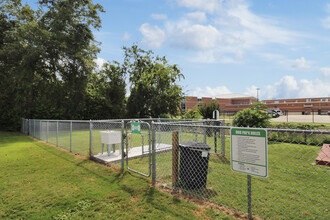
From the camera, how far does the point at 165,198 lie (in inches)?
151

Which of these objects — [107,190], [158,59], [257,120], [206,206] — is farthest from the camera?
[158,59]

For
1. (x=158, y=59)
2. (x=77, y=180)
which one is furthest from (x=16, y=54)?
(x=77, y=180)

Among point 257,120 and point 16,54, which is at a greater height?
point 16,54

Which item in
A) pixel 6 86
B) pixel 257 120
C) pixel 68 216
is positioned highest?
pixel 6 86

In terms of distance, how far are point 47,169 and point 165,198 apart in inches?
163

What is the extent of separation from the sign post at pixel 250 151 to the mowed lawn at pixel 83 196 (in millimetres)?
941

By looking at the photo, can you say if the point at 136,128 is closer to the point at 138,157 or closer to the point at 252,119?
the point at 138,157

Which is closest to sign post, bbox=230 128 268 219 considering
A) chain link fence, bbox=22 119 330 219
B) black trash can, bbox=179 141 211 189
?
chain link fence, bbox=22 119 330 219

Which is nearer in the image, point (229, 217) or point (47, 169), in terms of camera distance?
point (229, 217)

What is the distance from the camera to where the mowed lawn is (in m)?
3.30

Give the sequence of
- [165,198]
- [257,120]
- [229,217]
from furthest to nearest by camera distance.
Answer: [257,120] < [165,198] < [229,217]

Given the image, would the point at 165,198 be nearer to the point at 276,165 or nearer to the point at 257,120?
the point at 276,165

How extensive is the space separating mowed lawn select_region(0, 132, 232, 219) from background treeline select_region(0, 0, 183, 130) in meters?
15.3

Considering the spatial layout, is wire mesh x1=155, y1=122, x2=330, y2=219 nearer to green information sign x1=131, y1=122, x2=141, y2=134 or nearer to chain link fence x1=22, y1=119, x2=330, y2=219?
chain link fence x1=22, y1=119, x2=330, y2=219
